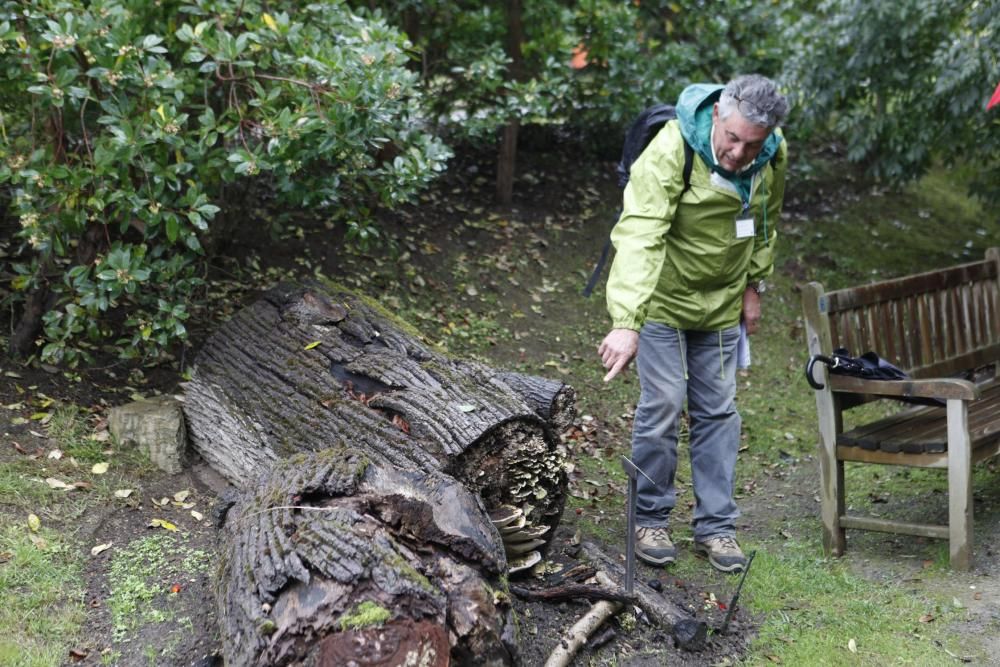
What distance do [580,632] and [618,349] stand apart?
1.05m

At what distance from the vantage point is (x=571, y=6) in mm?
8688

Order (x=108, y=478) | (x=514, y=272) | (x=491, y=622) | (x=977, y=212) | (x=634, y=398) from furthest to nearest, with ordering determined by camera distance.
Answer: (x=977, y=212)
(x=514, y=272)
(x=634, y=398)
(x=108, y=478)
(x=491, y=622)

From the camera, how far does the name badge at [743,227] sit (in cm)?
431

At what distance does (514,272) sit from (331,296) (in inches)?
126

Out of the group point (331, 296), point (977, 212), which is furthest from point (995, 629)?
point (977, 212)

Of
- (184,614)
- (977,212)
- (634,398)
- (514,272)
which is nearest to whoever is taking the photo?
(184,614)

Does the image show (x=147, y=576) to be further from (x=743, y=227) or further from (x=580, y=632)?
(x=743, y=227)

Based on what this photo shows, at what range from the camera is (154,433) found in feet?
16.2

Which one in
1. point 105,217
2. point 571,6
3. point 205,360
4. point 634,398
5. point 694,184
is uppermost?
point 571,6

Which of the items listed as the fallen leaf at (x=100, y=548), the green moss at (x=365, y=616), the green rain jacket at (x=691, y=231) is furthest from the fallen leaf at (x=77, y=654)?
the green rain jacket at (x=691, y=231)

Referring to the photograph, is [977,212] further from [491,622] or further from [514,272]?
[491,622]

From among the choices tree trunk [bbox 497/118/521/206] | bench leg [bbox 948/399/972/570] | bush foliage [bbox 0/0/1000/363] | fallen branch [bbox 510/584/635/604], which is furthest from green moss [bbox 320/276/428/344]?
tree trunk [bbox 497/118/521/206]

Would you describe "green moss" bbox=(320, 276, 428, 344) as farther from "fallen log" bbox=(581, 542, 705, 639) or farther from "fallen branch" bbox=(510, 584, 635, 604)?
"fallen branch" bbox=(510, 584, 635, 604)

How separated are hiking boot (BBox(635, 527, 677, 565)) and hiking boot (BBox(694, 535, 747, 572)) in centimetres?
16
